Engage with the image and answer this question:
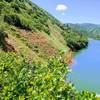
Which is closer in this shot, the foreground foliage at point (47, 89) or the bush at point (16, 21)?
the foreground foliage at point (47, 89)

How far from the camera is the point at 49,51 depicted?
62.7 meters

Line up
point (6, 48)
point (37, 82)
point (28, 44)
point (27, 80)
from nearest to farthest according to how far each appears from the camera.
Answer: point (37, 82) → point (27, 80) → point (6, 48) → point (28, 44)

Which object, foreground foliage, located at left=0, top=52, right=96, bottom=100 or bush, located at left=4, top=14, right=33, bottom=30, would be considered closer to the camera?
foreground foliage, located at left=0, top=52, right=96, bottom=100

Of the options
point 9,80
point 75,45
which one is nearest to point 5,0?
point 75,45

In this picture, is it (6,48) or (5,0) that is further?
(5,0)

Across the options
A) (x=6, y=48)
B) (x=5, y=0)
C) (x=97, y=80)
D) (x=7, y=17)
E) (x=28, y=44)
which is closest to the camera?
(x=6, y=48)

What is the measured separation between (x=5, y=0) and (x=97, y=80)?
1483 inches

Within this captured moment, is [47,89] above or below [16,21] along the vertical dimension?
above

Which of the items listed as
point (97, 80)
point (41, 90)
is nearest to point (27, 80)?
point (41, 90)

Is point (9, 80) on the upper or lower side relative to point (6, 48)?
upper

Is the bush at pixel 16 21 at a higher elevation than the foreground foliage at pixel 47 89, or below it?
below

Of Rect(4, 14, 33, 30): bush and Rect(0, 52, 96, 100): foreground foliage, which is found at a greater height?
Rect(0, 52, 96, 100): foreground foliage

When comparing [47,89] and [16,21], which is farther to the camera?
[16,21]

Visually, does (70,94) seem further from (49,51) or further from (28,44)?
(49,51)
